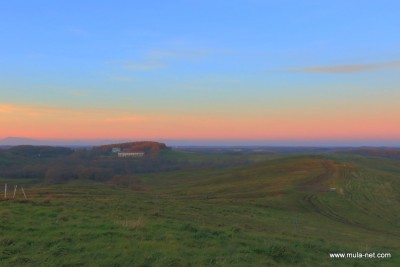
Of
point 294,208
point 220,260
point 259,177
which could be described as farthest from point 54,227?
point 259,177

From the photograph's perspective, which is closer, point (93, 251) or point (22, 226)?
point (93, 251)

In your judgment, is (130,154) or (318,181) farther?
(130,154)

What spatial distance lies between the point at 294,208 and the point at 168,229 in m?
31.8

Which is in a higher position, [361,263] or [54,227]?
[54,227]

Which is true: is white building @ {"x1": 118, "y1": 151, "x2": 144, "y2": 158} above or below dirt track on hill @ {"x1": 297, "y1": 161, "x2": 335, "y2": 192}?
above

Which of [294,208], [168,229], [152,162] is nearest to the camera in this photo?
[168,229]

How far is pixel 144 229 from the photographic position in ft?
47.9

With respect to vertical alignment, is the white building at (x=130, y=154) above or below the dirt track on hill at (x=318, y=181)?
Result: above

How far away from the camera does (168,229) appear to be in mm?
15273

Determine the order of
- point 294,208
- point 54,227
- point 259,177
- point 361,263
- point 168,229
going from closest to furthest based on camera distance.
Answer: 1. point 361,263
2. point 54,227
3. point 168,229
4. point 294,208
5. point 259,177

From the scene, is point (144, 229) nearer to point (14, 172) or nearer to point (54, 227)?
point (54, 227)

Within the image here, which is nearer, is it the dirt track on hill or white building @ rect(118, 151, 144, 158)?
the dirt track on hill

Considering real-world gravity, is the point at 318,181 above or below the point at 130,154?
below

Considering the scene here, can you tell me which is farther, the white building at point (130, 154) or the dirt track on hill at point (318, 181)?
the white building at point (130, 154)
